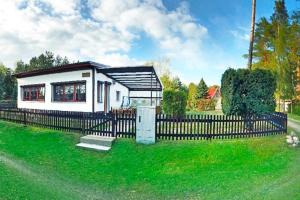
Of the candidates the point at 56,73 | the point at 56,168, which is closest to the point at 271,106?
the point at 56,168

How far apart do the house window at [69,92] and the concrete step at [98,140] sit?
24.4ft

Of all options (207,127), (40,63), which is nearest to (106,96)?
(207,127)

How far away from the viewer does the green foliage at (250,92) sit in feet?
40.9

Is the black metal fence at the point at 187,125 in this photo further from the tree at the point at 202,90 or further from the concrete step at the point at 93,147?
the tree at the point at 202,90

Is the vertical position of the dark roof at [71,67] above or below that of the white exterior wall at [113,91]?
above

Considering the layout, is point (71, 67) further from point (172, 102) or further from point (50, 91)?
point (172, 102)

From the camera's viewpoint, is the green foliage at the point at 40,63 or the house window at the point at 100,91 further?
the green foliage at the point at 40,63

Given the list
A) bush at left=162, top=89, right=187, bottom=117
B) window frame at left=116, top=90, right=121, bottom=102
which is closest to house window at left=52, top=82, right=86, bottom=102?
window frame at left=116, top=90, right=121, bottom=102

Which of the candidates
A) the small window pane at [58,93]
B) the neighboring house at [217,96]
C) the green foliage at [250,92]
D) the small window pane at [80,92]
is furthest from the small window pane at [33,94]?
the neighboring house at [217,96]

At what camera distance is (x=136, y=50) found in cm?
2822

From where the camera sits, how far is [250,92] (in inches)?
495

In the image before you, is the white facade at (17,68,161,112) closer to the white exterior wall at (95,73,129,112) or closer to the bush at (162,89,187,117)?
the white exterior wall at (95,73,129,112)

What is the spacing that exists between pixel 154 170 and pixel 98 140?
3334mm

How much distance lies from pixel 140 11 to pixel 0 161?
1100cm
